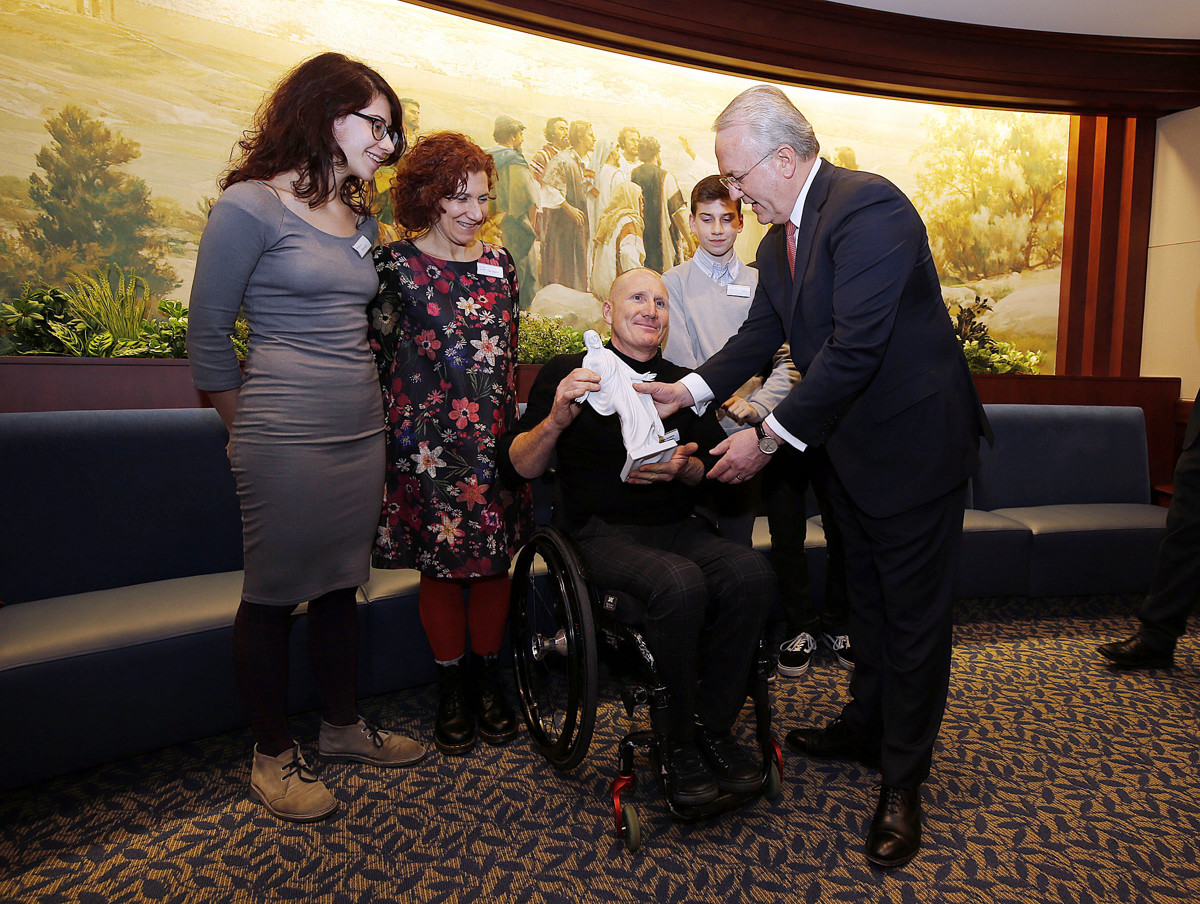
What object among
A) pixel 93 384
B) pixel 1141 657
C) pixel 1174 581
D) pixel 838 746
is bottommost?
pixel 1141 657

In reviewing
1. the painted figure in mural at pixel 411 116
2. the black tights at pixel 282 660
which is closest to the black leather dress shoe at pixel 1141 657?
the black tights at pixel 282 660

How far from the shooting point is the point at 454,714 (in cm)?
223

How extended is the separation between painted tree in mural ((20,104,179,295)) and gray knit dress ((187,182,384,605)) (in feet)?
7.79

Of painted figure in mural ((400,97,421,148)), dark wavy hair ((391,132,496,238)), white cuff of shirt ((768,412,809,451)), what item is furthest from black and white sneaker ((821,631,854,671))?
painted figure in mural ((400,97,421,148))

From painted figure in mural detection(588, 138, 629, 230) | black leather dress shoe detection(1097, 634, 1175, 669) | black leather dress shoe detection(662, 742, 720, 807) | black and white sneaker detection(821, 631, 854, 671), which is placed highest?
painted figure in mural detection(588, 138, 629, 230)

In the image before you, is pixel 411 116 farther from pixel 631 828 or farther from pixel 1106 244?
pixel 1106 244

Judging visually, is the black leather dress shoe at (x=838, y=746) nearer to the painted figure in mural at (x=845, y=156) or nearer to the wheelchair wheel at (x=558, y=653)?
the wheelchair wheel at (x=558, y=653)

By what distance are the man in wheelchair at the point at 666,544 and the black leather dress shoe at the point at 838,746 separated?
1.47 ft

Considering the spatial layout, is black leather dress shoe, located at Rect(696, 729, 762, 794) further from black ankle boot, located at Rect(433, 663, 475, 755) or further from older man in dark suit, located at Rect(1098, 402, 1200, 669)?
older man in dark suit, located at Rect(1098, 402, 1200, 669)

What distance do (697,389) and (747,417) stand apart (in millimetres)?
217

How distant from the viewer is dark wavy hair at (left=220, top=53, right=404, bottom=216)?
1653 mm

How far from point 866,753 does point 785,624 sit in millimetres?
743

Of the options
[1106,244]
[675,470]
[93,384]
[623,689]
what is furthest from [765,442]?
[1106,244]

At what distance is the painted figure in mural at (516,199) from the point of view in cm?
448
